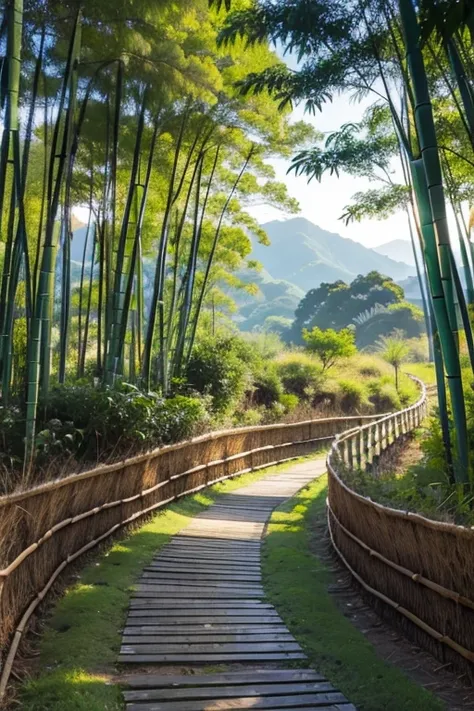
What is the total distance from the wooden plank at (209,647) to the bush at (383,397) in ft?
49.5

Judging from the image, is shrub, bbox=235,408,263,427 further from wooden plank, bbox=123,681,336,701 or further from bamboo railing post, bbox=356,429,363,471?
wooden plank, bbox=123,681,336,701

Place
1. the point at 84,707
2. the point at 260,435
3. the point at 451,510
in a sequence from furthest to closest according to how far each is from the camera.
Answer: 1. the point at 260,435
2. the point at 451,510
3. the point at 84,707

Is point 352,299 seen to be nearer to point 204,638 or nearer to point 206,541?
point 206,541

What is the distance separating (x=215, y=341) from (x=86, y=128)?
616 cm

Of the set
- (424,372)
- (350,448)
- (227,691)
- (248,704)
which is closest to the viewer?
(248,704)

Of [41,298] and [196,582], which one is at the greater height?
[41,298]

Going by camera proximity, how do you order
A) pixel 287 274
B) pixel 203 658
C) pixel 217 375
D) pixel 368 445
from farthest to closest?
pixel 287 274 → pixel 217 375 → pixel 368 445 → pixel 203 658

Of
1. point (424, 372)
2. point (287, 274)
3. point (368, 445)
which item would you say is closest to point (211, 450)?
point (368, 445)

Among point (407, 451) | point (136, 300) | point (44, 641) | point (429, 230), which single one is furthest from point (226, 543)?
point (407, 451)

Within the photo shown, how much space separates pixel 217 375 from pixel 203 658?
8.55 m

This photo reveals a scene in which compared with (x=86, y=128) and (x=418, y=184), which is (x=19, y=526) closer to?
(x=418, y=184)

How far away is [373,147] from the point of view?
7902mm

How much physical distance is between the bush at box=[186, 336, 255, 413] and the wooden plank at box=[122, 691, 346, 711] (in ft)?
27.2

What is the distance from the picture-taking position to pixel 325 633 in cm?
343
